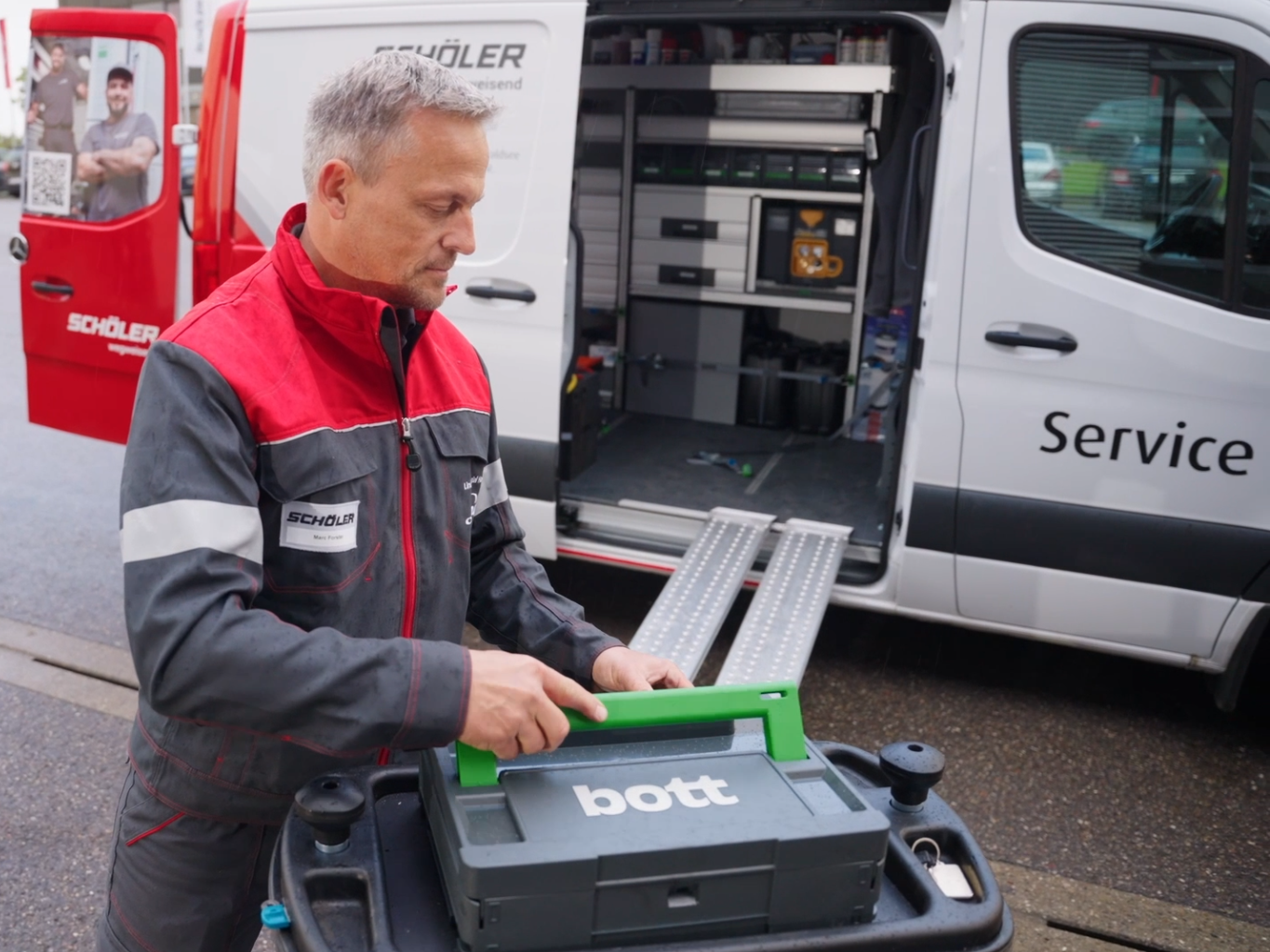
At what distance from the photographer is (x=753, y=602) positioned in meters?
3.65

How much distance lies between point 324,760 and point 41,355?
147 inches

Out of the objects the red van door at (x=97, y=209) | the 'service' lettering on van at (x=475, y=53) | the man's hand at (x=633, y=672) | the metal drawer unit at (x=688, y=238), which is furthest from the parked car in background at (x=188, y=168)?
the man's hand at (x=633, y=672)

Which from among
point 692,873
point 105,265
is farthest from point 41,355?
point 692,873

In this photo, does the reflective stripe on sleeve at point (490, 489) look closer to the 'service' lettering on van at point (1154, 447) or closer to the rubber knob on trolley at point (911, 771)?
the rubber knob on trolley at point (911, 771)

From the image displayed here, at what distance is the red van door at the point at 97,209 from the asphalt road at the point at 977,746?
2.89 ft

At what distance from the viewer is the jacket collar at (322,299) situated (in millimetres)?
1409

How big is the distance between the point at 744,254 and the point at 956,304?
2681mm

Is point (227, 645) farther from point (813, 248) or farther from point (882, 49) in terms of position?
point (813, 248)

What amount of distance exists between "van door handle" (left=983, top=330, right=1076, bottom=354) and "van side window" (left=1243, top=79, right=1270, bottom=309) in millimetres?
469

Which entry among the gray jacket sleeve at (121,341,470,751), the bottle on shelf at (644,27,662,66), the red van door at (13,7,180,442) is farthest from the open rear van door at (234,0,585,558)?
the gray jacket sleeve at (121,341,470,751)

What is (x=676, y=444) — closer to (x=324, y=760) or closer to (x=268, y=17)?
(x=268, y=17)

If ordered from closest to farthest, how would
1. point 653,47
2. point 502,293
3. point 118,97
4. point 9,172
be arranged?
point 502,293
point 118,97
point 653,47
point 9,172

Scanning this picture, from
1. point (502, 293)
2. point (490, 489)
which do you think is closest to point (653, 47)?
point (502, 293)

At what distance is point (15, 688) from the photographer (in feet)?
12.6
